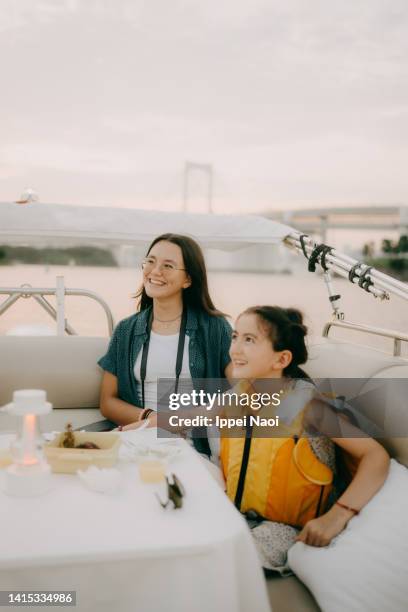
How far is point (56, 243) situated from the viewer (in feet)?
10.6

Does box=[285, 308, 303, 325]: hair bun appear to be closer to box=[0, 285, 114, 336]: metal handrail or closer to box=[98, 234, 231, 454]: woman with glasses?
box=[98, 234, 231, 454]: woman with glasses

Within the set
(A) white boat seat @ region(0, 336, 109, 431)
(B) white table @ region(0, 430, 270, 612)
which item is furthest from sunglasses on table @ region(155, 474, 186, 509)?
(A) white boat seat @ region(0, 336, 109, 431)

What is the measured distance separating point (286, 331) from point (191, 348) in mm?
677

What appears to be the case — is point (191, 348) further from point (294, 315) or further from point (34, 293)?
point (34, 293)

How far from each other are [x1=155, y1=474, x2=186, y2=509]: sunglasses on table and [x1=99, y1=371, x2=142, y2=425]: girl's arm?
110 cm

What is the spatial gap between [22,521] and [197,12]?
5.04 metres

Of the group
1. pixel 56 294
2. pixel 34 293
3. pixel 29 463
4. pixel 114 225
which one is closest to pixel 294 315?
pixel 29 463

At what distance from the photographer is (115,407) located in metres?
2.43

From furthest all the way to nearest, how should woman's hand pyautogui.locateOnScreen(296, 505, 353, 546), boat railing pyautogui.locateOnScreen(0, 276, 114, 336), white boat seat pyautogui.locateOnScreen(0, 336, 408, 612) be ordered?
boat railing pyautogui.locateOnScreen(0, 276, 114, 336), white boat seat pyautogui.locateOnScreen(0, 336, 408, 612), woman's hand pyautogui.locateOnScreen(296, 505, 353, 546)

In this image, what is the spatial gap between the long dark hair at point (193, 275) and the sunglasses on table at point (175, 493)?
1309 mm

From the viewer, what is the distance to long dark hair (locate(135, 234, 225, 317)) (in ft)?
7.95

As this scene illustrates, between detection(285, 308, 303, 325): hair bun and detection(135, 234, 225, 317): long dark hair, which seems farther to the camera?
detection(135, 234, 225, 317): long dark hair

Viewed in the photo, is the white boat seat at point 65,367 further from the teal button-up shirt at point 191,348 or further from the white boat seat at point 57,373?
the teal button-up shirt at point 191,348

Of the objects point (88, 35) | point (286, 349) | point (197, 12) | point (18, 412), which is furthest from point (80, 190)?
point (18, 412)
